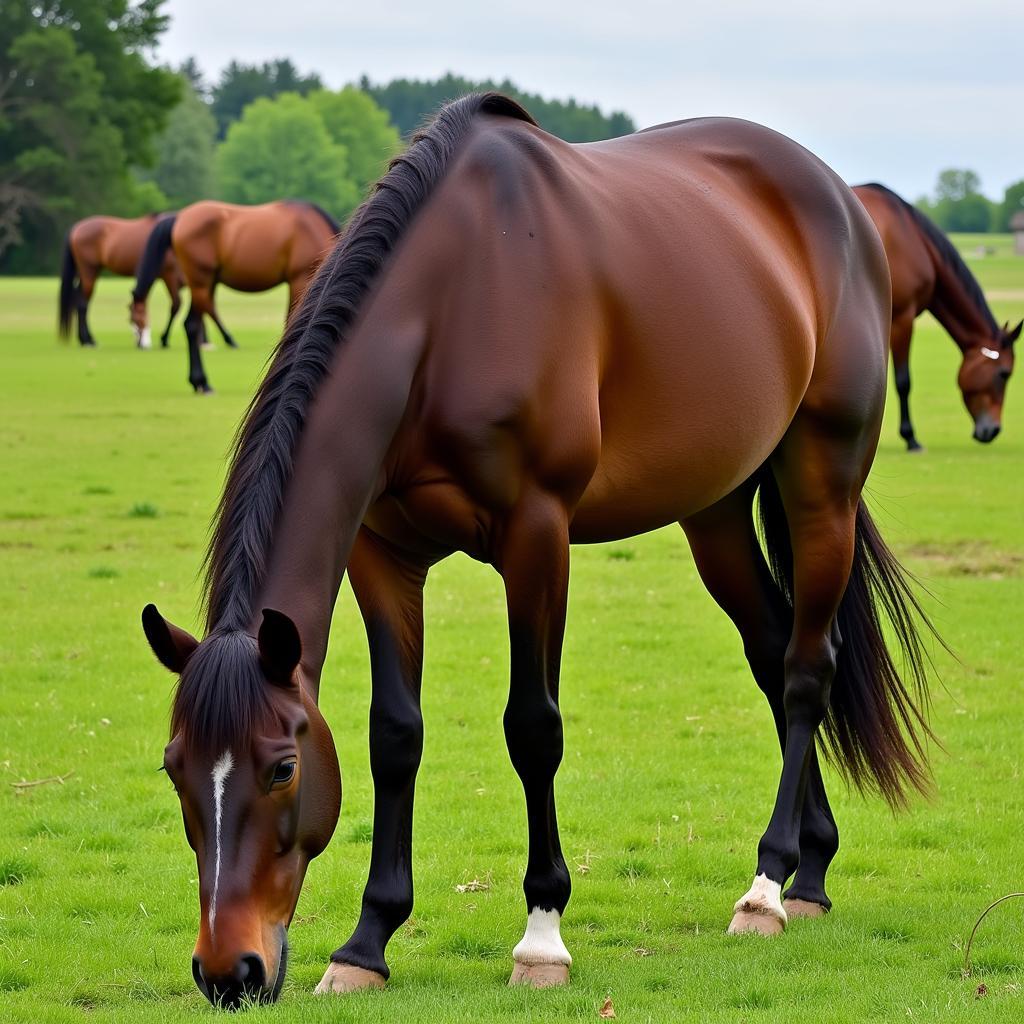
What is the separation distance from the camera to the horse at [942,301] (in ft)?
49.8

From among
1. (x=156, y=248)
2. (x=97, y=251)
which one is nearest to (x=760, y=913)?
(x=156, y=248)

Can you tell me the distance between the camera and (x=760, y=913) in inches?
183

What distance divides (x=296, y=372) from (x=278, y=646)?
82cm

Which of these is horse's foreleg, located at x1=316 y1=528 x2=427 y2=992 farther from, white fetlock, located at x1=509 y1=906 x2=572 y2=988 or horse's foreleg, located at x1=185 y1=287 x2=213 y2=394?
horse's foreleg, located at x1=185 y1=287 x2=213 y2=394

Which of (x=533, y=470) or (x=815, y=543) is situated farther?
(x=815, y=543)

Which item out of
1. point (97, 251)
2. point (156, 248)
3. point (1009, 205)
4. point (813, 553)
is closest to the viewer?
point (813, 553)

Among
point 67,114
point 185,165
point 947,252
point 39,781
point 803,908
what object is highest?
point 67,114

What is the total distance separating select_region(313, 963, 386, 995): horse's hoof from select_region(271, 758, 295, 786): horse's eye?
3.40 feet

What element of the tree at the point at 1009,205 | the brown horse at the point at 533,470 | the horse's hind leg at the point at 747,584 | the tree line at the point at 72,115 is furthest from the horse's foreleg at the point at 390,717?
the tree at the point at 1009,205

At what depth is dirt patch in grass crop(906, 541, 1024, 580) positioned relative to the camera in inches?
421

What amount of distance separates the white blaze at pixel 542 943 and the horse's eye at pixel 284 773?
1.19 m

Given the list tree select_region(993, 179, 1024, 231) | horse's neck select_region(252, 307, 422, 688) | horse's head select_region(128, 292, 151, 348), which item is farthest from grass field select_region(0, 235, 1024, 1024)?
tree select_region(993, 179, 1024, 231)

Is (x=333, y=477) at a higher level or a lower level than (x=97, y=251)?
higher

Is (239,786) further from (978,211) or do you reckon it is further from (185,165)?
(978,211)
